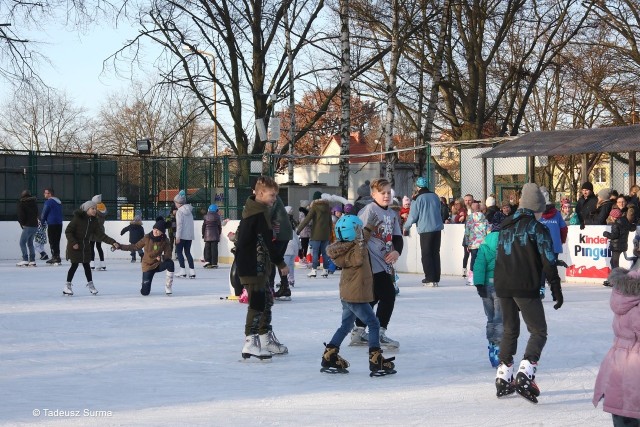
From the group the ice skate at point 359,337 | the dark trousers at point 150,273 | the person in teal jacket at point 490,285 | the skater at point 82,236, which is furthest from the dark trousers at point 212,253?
the person in teal jacket at point 490,285

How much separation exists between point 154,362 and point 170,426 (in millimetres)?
2688

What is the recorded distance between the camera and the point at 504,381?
713 cm

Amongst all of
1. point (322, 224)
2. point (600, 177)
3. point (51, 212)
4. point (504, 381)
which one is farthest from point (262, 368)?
point (600, 177)

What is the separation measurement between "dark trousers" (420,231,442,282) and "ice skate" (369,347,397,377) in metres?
8.86

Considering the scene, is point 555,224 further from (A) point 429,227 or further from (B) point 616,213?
(A) point 429,227

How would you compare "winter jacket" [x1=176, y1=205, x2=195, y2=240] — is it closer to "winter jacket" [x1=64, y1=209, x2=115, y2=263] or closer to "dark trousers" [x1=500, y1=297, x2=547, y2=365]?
"winter jacket" [x1=64, y1=209, x2=115, y2=263]

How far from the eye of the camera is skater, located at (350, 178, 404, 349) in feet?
29.0

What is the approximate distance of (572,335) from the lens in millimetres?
10508

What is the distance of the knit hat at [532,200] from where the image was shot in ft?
23.8

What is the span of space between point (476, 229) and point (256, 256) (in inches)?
298

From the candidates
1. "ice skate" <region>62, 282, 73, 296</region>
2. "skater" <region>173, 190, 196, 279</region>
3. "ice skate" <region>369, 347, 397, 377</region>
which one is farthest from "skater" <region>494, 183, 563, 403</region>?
"skater" <region>173, 190, 196, 279</region>

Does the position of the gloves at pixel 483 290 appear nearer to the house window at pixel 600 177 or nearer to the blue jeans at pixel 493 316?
the blue jeans at pixel 493 316

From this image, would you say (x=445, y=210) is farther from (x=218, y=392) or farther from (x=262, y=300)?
(x=218, y=392)

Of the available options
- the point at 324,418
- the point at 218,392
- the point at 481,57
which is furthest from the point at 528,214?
the point at 481,57
